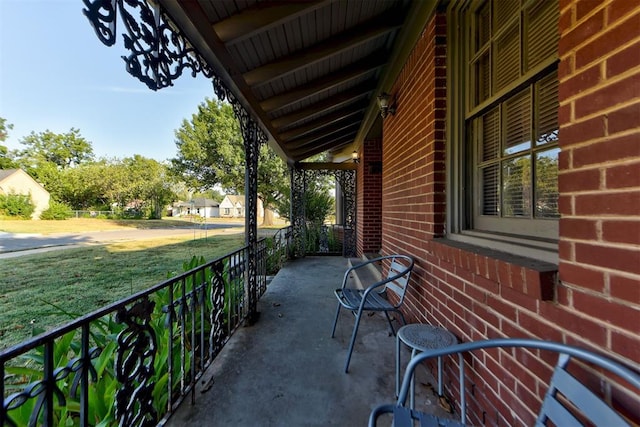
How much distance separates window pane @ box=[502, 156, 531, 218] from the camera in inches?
47.6

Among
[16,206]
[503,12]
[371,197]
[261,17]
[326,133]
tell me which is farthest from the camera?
[16,206]

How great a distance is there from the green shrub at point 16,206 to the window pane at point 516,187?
29.6 metres

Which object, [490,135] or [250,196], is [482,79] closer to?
[490,135]

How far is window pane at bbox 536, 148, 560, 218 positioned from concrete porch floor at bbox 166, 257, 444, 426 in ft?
3.75

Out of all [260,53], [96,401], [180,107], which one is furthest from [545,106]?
[180,107]

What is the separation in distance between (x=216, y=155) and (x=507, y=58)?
16.3 m

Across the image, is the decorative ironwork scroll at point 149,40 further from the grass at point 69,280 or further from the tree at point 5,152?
the tree at point 5,152

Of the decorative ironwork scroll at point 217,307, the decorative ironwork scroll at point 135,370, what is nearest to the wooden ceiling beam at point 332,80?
the decorative ironwork scroll at point 217,307

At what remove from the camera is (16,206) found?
19.5m

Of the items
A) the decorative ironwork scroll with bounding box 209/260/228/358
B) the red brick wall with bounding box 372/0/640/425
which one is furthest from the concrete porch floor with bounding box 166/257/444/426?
the red brick wall with bounding box 372/0/640/425

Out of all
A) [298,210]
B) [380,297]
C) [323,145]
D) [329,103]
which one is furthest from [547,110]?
[298,210]

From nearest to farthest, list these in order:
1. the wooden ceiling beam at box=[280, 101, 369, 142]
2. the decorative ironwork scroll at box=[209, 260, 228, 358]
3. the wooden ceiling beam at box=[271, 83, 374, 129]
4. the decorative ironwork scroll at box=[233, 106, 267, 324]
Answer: the decorative ironwork scroll at box=[209, 260, 228, 358]
the decorative ironwork scroll at box=[233, 106, 267, 324]
the wooden ceiling beam at box=[271, 83, 374, 129]
the wooden ceiling beam at box=[280, 101, 369, 142]

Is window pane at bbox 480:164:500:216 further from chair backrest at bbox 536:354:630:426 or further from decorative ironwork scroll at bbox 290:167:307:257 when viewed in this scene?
decorative ironwork scroll at bbox 290:167:307:257

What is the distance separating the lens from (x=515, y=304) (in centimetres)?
104
